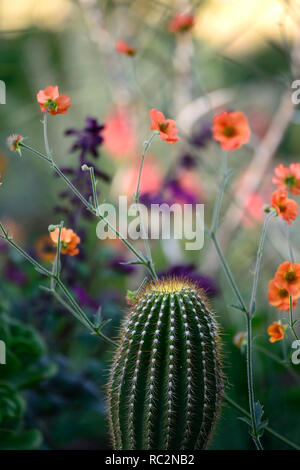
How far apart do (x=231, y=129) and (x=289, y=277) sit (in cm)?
32

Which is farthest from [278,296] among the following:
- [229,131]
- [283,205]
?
[229,131]

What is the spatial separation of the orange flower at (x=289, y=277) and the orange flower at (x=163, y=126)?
0.29 metres

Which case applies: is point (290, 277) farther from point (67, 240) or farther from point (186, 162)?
point (186, 162)

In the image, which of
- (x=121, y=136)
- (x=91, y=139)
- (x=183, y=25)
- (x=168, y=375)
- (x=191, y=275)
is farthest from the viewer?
(x=121, y=136)

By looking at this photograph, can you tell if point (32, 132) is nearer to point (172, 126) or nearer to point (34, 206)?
point (34, 206)

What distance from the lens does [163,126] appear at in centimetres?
89

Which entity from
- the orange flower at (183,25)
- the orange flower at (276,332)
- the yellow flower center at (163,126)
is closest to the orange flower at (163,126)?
the yellow flower center at (163,126)

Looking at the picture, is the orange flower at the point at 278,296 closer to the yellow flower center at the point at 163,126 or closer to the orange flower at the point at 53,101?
the yellow flower center at the point at 163,126

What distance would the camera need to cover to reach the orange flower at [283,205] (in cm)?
86

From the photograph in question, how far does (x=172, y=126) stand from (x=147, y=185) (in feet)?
4.28

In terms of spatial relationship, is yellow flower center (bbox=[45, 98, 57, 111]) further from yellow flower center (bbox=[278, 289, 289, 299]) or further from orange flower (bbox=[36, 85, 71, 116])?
yellow flower center (bbox=[278, 289, 289, 299])

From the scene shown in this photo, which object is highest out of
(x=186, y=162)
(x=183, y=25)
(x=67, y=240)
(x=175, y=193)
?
(x=183, y=25)

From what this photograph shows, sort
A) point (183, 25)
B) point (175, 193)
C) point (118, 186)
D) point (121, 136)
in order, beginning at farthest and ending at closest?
1. point (121, 136)
2. point (118, 186)
3. point (175, 193)
4. point (183, 25)

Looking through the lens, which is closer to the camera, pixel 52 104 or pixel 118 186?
pixel 52 104
